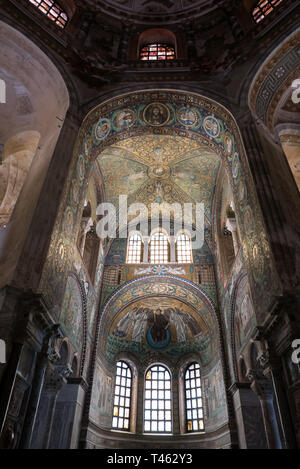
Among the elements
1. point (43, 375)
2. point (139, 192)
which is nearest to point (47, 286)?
point (43, 375)

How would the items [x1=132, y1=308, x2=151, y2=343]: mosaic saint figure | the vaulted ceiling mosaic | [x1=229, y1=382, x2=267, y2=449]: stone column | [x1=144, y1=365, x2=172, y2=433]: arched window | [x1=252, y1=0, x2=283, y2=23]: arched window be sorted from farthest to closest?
[x1=132, y1=308, x2=151, y2=343]: mosaic saint figure
[x1=144, y1=365, x2=172, y2=433]: arched window
the vaulted ceiling mosaic
[x1=252, y1=0, x2=283, y2=23]: arched window
[x1=229, y1=382, x2=267, y2=449]: stone column

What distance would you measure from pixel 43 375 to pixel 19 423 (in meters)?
0.89

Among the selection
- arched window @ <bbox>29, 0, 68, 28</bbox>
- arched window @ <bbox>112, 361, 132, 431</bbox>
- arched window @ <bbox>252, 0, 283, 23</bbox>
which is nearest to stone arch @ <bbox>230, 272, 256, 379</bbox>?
arched window @ <bbox>112, 361, 132, 431</bbox>

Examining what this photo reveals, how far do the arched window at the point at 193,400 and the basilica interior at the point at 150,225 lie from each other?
0.08m

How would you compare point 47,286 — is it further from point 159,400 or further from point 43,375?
point 159,400

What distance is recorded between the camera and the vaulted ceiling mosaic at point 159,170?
1447 cm

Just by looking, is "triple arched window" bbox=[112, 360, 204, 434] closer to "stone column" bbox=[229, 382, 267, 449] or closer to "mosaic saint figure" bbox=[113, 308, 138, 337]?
"mosaic saint figure" bbox=[113, 308, 138, 337]

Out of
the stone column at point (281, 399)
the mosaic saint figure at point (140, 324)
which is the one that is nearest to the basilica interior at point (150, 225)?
the stone column at point (281, 399)

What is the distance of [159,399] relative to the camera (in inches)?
671

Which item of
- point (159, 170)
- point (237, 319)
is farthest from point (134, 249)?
point (237, 319)

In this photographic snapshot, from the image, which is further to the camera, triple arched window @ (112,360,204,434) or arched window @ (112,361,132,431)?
triple arched window @ (112,360,204,434)

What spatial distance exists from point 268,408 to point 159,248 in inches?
421

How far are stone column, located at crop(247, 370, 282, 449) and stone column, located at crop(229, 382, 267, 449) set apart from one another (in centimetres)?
313

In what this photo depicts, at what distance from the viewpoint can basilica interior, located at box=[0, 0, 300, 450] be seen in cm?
677
